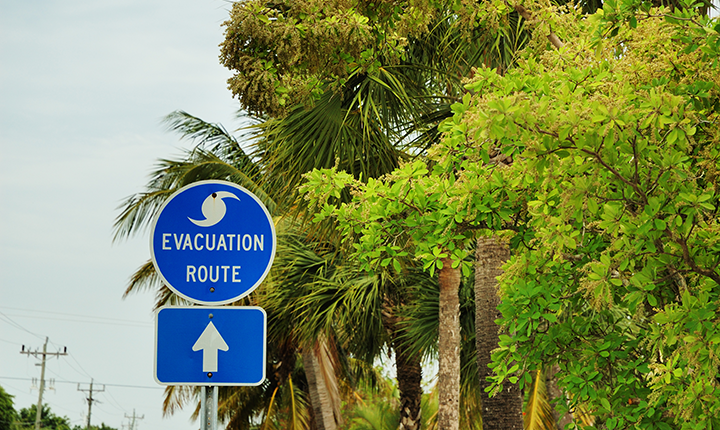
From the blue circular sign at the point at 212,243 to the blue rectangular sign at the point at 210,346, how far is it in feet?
0.24

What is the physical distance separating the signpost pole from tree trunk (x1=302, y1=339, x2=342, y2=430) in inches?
497

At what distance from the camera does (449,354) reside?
8805 mm

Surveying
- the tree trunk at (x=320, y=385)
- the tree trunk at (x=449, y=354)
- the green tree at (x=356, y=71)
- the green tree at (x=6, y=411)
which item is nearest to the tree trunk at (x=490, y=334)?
the tree trunk at (x=449, y=354)

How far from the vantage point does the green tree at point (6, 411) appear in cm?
4259

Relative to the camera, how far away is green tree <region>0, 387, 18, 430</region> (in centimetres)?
4259

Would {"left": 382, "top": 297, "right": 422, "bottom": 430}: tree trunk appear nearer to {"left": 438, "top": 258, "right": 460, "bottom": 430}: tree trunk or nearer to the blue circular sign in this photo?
{"left": 438, "top": 258, "right": 460, "bottom": 430}: tree trunk

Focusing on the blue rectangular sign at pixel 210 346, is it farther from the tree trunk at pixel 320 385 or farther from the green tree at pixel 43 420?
the green tree at pixel 43 420

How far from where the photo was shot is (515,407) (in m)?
7.03

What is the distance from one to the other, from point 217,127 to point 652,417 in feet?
47.6

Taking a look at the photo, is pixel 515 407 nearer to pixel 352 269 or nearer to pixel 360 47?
pixel 360 47

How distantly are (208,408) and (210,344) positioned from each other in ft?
0.75

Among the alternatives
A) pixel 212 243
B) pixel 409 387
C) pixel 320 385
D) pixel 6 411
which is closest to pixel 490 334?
pixel 212 243

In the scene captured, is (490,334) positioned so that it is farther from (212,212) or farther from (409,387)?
(409,387)

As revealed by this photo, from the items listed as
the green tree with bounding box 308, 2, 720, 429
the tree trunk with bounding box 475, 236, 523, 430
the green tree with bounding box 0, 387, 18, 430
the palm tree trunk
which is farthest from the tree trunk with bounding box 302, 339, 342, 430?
the green tree with bounding box 0, 387, 18, 430
